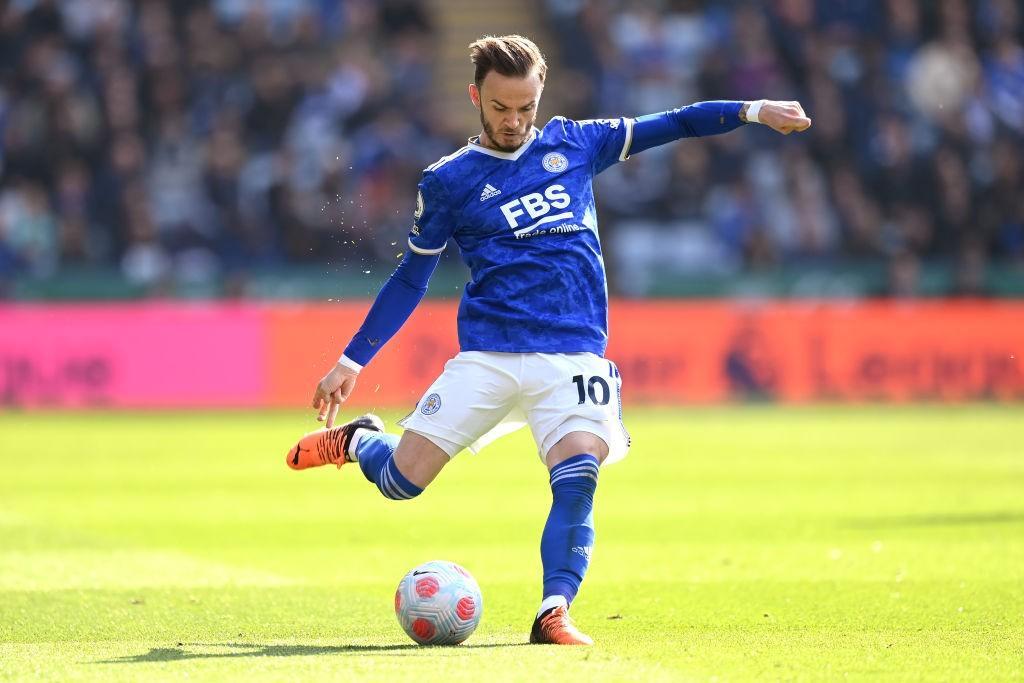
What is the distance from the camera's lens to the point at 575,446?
6.53 meters

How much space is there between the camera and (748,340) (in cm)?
2184

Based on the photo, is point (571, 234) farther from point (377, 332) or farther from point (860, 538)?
point (860, 538)

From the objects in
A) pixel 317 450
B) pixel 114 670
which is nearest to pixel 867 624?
pixel 317 450

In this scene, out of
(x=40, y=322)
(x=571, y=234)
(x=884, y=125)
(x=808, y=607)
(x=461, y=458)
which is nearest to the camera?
(x=571, y=234)

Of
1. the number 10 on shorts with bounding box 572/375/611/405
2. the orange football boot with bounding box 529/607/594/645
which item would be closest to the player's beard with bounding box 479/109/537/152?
the number 10 on shorts with bounding box 572/375/611/405

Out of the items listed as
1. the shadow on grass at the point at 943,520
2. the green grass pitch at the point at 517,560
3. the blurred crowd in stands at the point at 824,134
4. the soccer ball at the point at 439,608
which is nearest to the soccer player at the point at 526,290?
the soccer ball at the point at 439,608

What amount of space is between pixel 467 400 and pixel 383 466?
536 mm

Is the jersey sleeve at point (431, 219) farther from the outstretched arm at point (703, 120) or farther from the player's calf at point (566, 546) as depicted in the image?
the player's calf at point (566, 546)

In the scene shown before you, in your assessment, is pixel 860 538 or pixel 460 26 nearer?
pixel 860 538

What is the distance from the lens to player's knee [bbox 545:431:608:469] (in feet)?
21.4

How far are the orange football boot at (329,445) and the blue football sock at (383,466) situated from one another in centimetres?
10

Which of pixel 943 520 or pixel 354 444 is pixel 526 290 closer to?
pixel 354 444

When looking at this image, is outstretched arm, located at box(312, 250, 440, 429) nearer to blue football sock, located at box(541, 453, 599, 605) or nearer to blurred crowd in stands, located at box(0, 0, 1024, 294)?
blue football sock, located at box(541, 453, 599, 605)

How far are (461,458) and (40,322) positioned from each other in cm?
650
